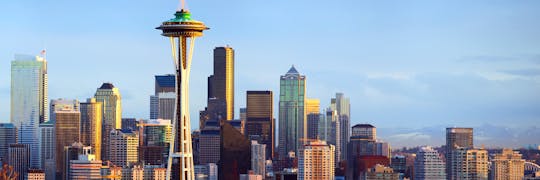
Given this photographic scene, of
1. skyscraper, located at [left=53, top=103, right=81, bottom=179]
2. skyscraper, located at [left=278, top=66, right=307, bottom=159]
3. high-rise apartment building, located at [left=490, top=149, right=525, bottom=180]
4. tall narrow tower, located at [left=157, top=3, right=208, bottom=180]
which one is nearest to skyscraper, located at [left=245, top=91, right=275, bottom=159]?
skyscraper, located at [left=278, top=66, right=307, bottom=159]

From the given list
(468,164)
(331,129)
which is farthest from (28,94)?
(468,164)

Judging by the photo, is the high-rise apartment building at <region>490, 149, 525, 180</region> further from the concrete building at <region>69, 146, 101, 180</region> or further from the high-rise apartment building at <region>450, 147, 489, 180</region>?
the concrete building at <region>69, 146, 101, 180</region>

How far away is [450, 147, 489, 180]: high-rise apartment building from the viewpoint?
202 ft

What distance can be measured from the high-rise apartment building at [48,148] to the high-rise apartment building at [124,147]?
3.45 metres

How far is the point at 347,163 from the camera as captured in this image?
2849 inches

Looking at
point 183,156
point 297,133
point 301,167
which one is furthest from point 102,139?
point 183,156

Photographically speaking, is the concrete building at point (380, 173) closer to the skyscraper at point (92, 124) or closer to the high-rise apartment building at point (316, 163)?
the high-rise apartment building at point (316, 163)

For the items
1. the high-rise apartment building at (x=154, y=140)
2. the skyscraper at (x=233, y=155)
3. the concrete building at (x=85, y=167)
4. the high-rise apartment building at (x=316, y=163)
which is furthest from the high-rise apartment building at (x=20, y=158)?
the high-rise apartment building at (x=316, y=163)

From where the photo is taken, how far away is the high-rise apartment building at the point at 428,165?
62706mm

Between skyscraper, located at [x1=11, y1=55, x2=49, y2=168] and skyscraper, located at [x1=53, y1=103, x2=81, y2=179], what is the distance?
95.8 inches

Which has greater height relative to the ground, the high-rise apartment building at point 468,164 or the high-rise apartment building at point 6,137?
the high-rise apartment building at point 6,137

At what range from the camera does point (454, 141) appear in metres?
61.2

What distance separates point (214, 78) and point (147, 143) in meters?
8.51

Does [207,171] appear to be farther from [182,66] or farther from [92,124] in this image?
[182,66]
